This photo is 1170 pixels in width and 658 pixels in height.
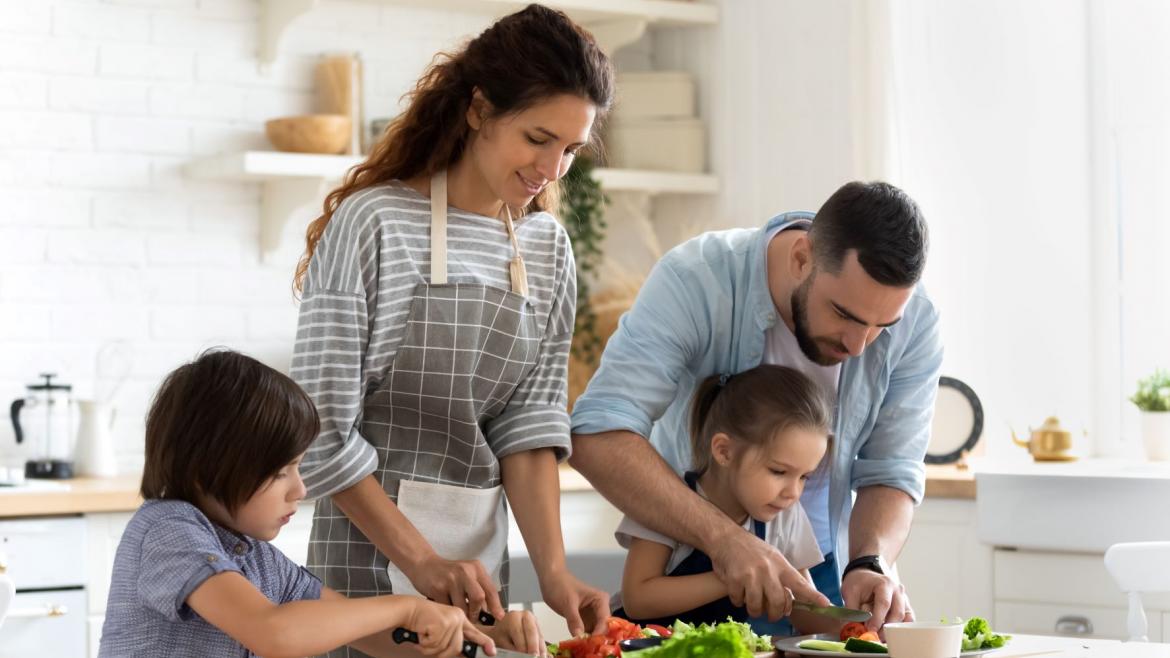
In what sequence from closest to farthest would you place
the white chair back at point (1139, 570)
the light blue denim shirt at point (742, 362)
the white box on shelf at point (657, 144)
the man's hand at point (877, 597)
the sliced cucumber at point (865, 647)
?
the sliced cucumber at point (865, 647) → the man's hand at point (877, 597) → the light blue denim shirt at point (742, 362) → the white chair back at point (1139, 570) → the white box on shelf at point (657, 144)

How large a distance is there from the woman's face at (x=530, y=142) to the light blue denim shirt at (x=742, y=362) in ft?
1.21

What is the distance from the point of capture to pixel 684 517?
2.02m

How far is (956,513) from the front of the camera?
3.48 m


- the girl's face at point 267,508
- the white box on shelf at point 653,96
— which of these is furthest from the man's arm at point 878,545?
the white box on shelf at point 653,96

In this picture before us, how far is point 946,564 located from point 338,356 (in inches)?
83.7

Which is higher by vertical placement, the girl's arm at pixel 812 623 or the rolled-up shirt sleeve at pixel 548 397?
the rolled-up shirt sleeve at pixel 548 397

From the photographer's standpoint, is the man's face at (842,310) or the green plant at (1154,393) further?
the green plant at (1154,393)

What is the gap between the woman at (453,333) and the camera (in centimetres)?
181

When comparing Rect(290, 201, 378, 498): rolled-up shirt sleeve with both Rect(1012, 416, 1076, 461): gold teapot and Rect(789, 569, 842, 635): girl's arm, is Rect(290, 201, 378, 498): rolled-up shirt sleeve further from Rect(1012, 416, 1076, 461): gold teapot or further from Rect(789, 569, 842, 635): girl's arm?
Rect(1012, 416, 1076, 461): gold teapot

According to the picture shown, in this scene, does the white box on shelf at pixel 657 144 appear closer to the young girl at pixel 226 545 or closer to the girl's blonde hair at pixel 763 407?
the girl's blonde hair at pixel 763 407

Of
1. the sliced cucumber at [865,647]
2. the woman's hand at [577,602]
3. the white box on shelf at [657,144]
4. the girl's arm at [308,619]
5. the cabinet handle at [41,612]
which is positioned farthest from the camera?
the white box on shelf at [657,144]

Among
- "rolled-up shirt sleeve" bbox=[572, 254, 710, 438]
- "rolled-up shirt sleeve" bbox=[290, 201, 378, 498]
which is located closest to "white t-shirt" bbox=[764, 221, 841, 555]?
"rolled-up shirt sleeve" bbox=[572, 254, 710, 438]

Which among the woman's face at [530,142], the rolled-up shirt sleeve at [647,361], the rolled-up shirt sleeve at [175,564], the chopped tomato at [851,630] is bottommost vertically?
the chopped tomato at [851,630]

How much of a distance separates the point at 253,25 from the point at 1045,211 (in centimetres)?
227
